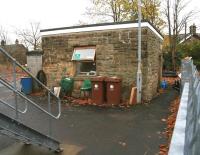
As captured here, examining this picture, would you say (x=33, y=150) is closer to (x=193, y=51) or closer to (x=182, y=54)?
(x=182, y=54)

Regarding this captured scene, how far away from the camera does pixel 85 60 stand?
44.1 ft

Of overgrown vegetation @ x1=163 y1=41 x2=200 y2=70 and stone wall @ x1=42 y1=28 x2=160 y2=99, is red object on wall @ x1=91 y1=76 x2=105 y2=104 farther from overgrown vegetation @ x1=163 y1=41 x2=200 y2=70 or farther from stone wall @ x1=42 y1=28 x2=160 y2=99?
overgrown vegetation @ x1=163 y1=41 x2=200 y2=70

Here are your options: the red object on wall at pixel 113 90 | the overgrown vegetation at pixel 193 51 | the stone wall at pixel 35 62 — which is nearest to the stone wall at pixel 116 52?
the red object on wall at pixel 113 90

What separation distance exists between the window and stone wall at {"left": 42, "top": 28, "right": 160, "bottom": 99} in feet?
0.67

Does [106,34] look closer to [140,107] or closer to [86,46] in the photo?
[86,46]

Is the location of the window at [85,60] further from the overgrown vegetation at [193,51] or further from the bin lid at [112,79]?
the overgrown vegetation at [193,51]

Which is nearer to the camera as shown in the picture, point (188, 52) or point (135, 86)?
point (135, 86)

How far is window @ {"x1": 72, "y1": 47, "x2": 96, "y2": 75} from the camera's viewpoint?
13.3m

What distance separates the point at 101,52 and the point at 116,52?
28.4 inches

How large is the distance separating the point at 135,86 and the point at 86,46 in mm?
3003

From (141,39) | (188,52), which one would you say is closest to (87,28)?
(141,39)

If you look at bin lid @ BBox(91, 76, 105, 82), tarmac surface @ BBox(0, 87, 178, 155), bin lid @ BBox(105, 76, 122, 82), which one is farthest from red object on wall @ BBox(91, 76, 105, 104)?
tarmac surface @ BBox(0, 87, 178, 155)

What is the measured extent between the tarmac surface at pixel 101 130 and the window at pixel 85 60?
2426 millimetres

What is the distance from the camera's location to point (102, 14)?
36.0 m
